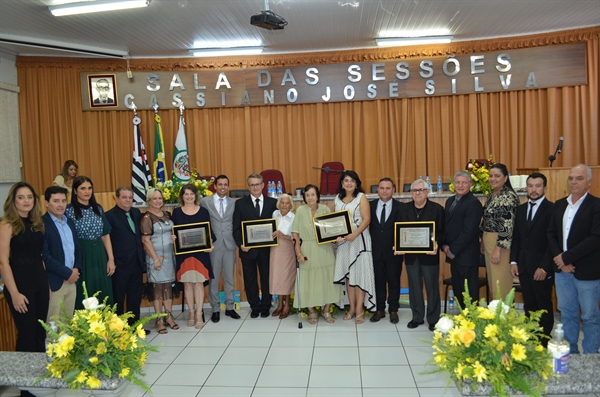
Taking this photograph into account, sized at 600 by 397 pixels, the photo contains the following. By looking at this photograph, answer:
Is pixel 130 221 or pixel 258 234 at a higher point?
pixel 130 221

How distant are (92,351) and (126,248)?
2823 millimetres

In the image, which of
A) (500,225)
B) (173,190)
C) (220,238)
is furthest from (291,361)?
(173,190)

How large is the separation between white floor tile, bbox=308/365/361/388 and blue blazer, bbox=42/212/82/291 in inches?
83.4

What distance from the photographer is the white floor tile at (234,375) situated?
156 inches

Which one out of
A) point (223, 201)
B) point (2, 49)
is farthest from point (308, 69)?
point (2, 49)

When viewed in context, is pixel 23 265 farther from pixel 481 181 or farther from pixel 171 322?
pixel 481 181

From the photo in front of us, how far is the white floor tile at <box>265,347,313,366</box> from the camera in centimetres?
437

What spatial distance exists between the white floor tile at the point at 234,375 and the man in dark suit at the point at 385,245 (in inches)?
69.6

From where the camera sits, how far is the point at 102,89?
9.19 meters

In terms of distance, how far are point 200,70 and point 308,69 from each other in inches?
78.2

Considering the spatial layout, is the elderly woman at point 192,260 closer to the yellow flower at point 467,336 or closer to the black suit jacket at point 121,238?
the black suit jacket at point 121,238

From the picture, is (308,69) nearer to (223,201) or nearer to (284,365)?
(223,201)

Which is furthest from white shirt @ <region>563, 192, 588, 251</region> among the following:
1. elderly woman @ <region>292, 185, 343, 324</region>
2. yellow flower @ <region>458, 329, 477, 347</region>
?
elderly woman @ <region>292, 185, 343, 324</region>

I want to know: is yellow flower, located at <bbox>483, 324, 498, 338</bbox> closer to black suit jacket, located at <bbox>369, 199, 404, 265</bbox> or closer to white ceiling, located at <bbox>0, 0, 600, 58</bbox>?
black suit jacket, located at <bbox>369, 199, 404, 265</bbox>
